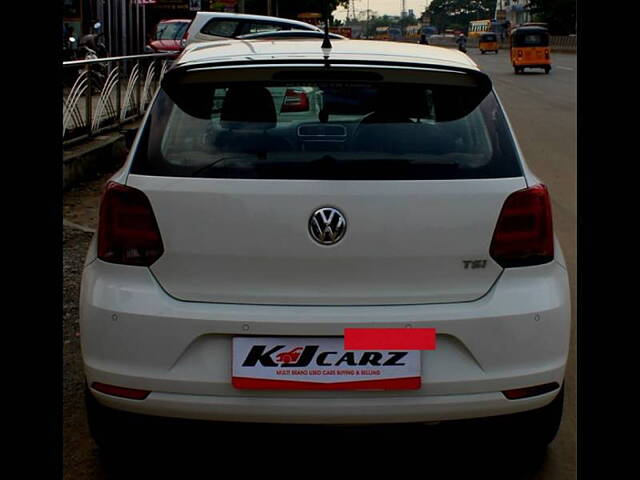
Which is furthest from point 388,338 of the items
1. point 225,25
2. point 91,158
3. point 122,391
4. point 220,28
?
point 225,25

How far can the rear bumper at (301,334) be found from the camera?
307 cm

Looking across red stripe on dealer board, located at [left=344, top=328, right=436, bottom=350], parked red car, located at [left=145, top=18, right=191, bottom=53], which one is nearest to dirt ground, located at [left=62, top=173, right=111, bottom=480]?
red stripe on dealer board, located at [left=344, top=328, right=436, bottom=350]

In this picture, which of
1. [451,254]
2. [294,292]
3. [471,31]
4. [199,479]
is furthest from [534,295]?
[471,31]

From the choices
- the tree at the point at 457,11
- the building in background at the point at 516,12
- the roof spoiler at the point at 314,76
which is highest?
the tree at the point at 457,11

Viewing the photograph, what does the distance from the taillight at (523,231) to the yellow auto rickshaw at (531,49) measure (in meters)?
40.8

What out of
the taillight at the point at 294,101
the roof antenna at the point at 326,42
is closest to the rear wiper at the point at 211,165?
the roof antenna at the point at 326,42

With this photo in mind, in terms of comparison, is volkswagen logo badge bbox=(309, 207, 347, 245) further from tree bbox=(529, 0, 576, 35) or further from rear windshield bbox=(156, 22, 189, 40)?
tree bbox=(529, 0, 576, 35)

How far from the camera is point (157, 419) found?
3.22 m

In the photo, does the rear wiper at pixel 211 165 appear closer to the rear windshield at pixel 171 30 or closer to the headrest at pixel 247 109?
the headrest at pixel 247 109

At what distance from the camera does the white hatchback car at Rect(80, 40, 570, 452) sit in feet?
10.1

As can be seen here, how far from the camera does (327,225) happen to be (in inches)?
121

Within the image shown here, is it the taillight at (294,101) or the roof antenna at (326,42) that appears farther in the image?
the taillight at (294,101)

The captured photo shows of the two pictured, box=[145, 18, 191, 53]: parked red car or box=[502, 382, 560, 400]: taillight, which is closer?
box=[502, 382, 560, 400]: taillight

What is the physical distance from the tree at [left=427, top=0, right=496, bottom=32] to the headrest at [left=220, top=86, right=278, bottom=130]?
6902 inches
